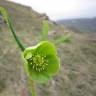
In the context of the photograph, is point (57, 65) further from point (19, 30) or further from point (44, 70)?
point (19, 30)

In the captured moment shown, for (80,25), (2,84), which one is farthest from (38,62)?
(80,25)

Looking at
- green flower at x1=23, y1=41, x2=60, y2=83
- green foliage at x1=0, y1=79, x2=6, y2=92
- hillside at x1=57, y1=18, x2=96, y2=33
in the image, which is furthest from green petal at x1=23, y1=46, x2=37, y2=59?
hillside at x1=57, y1=18, x2=96, y2=33

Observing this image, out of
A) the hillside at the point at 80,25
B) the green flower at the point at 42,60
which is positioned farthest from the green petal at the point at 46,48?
the hillside at the point at 80,25

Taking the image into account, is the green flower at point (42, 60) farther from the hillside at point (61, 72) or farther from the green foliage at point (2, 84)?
the green foliage at point (2, 84)

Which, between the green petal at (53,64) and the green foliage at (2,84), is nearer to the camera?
the green petal at (53,64)

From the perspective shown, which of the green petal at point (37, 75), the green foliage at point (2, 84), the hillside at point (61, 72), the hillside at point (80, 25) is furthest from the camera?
the hillside at point (80, 25)

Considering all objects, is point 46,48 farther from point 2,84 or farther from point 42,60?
point 2,84

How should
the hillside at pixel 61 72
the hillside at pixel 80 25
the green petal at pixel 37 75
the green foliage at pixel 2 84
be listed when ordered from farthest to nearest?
the hillside at pixel 80 25
the hillside at pixel 61 72
the green foliage at pixel 2 84
the green petal at pixel 37 75
